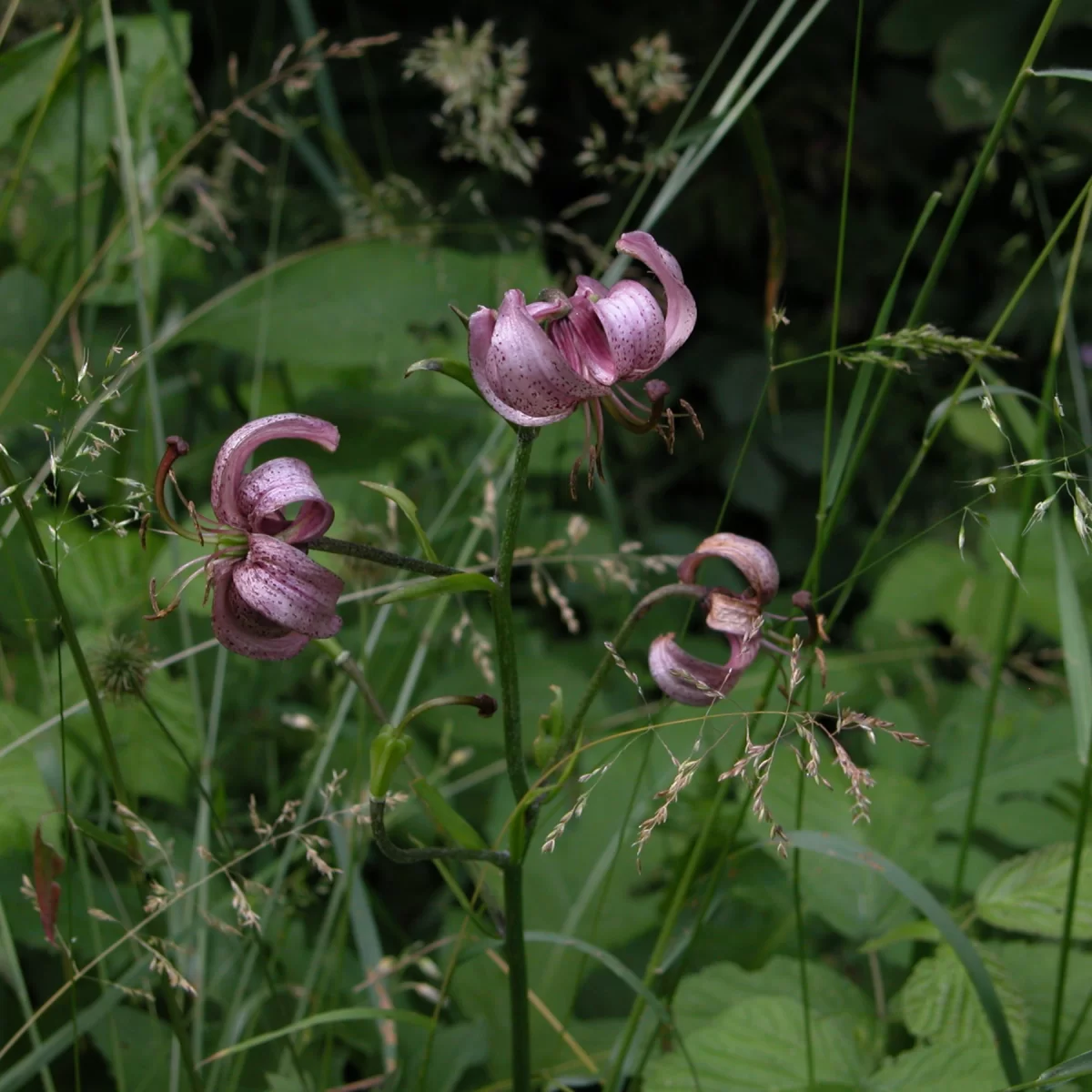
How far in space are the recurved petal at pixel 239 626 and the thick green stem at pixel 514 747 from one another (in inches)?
5.8

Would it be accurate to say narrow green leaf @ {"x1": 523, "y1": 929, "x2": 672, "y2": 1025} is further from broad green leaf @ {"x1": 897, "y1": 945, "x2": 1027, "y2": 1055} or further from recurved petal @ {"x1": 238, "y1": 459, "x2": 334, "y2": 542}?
recurved petal @ {"x1": 238, "y1": 459, "x2": 334, "y2": 542}

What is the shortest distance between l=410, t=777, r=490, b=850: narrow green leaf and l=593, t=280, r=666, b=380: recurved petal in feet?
1.18

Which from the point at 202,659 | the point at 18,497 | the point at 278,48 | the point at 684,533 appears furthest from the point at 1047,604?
the point at 278,48

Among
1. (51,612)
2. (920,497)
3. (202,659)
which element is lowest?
(920,497)

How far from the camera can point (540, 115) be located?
320cm

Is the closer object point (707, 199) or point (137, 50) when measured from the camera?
point (137, 50)

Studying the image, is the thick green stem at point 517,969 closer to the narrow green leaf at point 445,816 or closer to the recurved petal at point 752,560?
the narrow green leaf at point 445,816

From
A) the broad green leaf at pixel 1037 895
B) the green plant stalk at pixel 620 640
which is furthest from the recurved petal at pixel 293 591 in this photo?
the broad green leaf at pixel 1037 895

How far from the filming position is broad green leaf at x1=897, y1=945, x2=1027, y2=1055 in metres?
1.14

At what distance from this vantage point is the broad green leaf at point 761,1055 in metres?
1.10

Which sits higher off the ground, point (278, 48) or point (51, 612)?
point (278, 48)

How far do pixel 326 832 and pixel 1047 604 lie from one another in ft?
4.41

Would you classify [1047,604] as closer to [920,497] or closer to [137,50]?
[920,497]

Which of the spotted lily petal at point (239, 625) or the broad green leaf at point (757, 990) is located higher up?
the spotted lily petal at point (239, 625)
